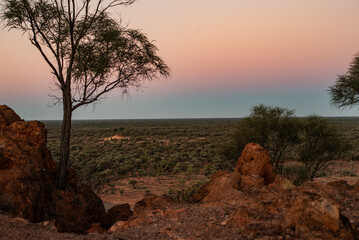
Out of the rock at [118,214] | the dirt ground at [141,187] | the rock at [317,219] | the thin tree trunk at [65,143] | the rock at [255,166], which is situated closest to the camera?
the rock at [317,219]

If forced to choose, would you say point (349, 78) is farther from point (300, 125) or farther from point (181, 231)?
point (181, 231)

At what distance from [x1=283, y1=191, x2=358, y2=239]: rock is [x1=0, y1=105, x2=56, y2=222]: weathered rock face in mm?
6851

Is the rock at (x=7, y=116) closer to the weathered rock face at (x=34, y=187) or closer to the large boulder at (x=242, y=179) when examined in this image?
the weathered rock face at (x=34, y=187)

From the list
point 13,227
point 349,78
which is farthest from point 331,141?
point 13,227

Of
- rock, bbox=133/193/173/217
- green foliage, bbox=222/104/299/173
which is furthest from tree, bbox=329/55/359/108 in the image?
rock, bbox=133/193/173/217

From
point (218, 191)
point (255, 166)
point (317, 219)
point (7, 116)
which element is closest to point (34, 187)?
point (7, 116)

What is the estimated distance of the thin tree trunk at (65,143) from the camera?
985 cm

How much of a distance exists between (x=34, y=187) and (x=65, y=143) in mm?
2929

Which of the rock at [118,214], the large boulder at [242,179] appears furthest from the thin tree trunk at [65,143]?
the large boulder at [242,179]

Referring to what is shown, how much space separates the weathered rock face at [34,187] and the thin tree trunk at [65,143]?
28 cm

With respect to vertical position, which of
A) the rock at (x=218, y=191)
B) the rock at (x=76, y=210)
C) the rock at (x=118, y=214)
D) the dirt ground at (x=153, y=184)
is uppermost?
the rock at (x=218, y=191)

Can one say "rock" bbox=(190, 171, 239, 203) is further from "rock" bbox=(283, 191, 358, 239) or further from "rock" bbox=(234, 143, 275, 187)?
"rock" bbox=(283, 191, 358, 239)

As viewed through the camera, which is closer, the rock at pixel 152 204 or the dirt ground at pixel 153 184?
the rock at pixel 152 204

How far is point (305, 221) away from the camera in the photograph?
4234 mm
